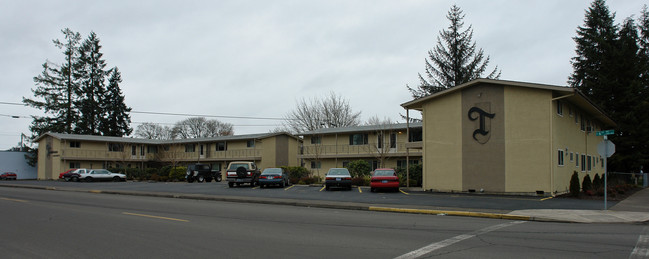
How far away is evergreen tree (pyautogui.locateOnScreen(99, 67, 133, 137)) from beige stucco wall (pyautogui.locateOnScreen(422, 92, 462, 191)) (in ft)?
195

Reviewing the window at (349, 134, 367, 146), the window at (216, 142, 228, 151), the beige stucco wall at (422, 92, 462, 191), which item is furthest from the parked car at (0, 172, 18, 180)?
the beige stucco wall at (422, 92, 462, 191)

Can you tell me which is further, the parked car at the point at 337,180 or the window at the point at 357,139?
the window at the point at 357,139

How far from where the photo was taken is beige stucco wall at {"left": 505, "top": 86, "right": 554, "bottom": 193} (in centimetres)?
2282

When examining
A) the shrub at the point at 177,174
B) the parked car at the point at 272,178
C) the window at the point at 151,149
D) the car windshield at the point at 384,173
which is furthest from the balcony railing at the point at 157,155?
the car windshield at the point at 384,173

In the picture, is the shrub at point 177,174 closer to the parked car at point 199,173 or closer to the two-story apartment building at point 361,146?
the parked car at point 199,173

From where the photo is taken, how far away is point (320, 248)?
8.23 m

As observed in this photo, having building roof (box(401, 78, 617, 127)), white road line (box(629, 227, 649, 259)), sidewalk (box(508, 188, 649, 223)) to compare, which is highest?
building roof (box(401, 78, 617, 127))

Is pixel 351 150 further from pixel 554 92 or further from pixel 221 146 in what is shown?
pixel 554 92

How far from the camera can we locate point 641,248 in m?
8.60

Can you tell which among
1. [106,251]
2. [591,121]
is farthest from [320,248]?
[591,121]

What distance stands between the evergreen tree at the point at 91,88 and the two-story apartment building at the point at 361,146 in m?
39.2

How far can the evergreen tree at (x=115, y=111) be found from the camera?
70688 millimetres

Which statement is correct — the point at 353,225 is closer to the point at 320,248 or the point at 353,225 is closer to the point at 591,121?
the point at 320,248

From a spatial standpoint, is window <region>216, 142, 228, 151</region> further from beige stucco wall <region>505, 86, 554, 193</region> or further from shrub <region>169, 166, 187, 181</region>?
beige stucco wall <region>505, 86, 554, 193</region>
